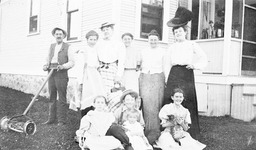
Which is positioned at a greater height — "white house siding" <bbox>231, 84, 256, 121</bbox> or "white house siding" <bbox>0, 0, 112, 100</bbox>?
"white house siding" <bbox>0, 0, 112, 100</bbox>

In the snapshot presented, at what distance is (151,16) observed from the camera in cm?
859

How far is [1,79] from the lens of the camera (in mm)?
13930

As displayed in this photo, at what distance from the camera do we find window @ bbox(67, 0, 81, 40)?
A: 899cm

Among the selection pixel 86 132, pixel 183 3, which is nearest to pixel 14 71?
pixel 183 3

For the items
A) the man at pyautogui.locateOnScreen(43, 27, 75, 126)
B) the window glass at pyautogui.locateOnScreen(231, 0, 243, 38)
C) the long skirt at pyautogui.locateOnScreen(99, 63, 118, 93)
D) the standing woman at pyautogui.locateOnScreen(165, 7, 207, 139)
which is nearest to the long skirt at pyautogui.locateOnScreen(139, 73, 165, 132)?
the standing woman at pyautogui.locateOnScreen(165, 7, 207, 139)

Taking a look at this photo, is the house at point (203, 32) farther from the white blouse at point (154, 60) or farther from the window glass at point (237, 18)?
the white blouse at point (154, 60)

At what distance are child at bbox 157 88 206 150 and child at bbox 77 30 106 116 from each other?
1152 millimetres

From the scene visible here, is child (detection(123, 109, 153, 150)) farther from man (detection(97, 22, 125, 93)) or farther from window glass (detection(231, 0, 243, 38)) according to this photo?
window glass (detection(231, 0, 243, 38))

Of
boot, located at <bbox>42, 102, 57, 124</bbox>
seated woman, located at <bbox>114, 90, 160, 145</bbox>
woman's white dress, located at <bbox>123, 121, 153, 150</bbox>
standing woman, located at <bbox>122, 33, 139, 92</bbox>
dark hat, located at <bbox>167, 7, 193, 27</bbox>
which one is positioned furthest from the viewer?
boot, located at <bbox>42, 102, 57, 124</bbox>

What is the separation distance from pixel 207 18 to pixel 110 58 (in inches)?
215

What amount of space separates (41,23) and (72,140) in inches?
265

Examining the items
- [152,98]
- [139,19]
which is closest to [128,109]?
[152,98]

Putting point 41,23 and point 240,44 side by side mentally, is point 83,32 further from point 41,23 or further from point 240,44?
point 240,44

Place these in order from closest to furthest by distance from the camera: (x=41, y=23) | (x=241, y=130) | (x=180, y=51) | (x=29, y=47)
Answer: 1. (x=180, y=51)
2. (x=241, y=130)
3. (x=41, y=23)
4. (x=29, y=47)
